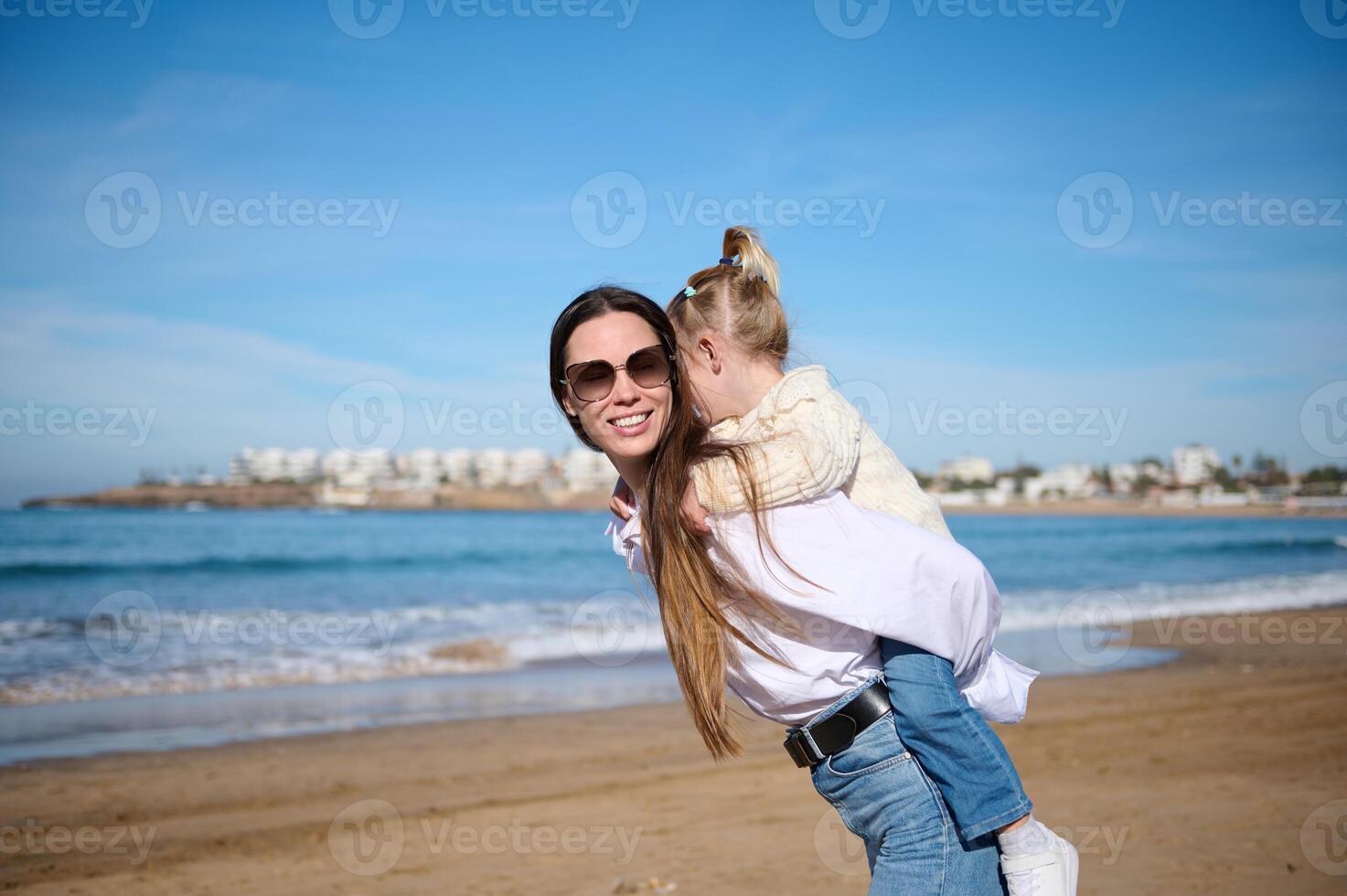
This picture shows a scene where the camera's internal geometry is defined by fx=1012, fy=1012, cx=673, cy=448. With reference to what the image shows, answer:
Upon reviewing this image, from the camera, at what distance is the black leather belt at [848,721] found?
1.79m

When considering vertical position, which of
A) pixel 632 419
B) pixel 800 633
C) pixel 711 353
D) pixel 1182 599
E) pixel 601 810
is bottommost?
pixel 1182 599

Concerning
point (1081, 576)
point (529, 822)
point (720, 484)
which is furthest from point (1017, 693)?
point (1081, 576)

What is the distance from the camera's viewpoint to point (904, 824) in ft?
5.83

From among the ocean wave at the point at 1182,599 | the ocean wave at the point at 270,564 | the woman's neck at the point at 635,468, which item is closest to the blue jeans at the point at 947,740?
the woman's neck at the point at 635,468

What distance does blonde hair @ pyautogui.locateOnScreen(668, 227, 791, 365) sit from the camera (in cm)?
228

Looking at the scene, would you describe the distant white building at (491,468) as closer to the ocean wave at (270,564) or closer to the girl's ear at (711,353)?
the ocean wave at (270,564)

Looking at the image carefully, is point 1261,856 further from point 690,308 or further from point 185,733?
point 185,733

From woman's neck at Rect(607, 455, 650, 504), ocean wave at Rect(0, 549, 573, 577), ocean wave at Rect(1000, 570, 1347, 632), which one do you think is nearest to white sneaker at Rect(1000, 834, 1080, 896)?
woman's neck at Rect(607, 455, 650, 504)

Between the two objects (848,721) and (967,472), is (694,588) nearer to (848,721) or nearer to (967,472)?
(848,721)

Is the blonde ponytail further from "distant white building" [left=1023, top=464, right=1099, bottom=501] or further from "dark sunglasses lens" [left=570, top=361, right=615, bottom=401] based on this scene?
"distant white building" [left=1023, top=464, right=1099, bottom=501]

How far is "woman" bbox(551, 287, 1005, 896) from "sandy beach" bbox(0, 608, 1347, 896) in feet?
5.82

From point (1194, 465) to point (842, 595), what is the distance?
7246 centimetres

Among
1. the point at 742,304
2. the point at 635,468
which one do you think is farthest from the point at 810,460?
the point at 742,304

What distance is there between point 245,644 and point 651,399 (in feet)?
41.3
